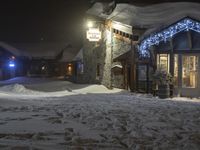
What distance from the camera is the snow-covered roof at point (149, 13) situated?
27.2 metres

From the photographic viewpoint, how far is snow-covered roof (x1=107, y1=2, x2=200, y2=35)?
89.2 feet

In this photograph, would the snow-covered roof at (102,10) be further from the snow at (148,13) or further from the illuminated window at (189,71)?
the illuminated window at (189,71)

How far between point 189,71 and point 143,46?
11.9 feet

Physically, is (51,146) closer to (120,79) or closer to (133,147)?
(133,147)

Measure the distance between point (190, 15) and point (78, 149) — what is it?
16.7 metres

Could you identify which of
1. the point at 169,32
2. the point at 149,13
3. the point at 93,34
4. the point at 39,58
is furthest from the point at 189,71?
the point at 39,58

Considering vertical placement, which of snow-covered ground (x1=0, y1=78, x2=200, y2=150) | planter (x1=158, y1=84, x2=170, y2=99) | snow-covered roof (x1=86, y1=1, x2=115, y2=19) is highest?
snow-covered roof (x1=86, y1=1, x2=115, y2=19)

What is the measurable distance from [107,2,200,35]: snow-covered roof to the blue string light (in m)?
0.61

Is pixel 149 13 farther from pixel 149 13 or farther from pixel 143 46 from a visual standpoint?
pixel 143 46

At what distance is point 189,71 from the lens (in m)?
24.3

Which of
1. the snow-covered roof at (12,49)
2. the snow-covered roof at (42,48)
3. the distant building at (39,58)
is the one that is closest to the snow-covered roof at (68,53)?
the distant building at (39,58)

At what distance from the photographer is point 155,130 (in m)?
12.1

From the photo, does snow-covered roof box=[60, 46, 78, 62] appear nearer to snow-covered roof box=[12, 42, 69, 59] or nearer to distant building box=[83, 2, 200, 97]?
snow-covered roof box=[12, 42, 69, 59]

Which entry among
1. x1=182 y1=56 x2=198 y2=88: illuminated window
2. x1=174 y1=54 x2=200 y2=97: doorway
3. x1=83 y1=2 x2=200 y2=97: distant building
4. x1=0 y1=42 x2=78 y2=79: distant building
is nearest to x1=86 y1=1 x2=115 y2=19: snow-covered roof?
x1=83 y1=2 x2=200 y2=97: distant building
